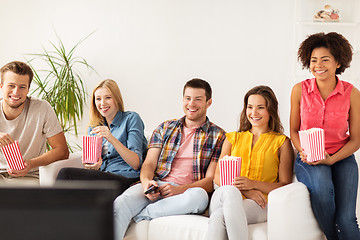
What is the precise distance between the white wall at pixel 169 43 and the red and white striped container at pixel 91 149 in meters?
1.65

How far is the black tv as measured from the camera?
0.41 meters

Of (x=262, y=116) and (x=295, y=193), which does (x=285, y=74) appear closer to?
(x=262, y=116)

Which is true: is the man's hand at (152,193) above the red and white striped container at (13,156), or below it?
below

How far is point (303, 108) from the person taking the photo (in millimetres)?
2512

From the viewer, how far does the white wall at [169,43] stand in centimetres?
417

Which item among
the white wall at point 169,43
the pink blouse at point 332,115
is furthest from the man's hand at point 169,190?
the white wall at point 169,43

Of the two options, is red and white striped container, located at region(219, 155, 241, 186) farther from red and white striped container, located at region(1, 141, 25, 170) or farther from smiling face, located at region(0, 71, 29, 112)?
smiling face, located at region(0, 71, 29, 112)

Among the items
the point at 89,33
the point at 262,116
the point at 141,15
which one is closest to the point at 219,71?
the point at 141,15

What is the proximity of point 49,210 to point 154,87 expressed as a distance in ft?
13.0

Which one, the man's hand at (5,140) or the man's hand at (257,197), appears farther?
the man's hand at (5,140)

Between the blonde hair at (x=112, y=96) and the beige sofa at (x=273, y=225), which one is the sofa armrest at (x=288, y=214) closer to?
the beige sofa at (x=273, y=225)

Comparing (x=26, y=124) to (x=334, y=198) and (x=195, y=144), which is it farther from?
(x=334, y=198)

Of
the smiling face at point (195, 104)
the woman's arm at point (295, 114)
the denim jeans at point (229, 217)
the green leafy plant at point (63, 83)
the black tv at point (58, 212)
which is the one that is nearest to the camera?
the black tv at point (58, 212)

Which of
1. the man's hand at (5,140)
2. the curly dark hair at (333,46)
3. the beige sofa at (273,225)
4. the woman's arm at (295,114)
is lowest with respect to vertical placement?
the beige sofa at (273,225)
